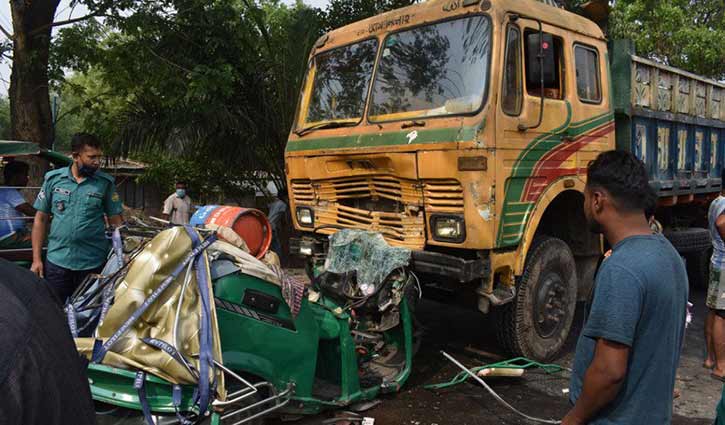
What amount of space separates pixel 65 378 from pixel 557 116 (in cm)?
448

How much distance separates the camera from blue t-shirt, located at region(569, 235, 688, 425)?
1.67m

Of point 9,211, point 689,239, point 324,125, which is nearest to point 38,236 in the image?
point 9,211

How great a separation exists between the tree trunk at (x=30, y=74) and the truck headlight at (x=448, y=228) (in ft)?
17.0

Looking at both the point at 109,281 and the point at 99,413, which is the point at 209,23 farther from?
the point at 99,413

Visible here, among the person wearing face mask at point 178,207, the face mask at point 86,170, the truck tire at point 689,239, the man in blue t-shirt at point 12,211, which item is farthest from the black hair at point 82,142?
the truck tire at point 689,239

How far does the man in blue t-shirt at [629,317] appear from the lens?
5.47 feet

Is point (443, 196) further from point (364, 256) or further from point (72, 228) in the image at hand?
point (72, 228)

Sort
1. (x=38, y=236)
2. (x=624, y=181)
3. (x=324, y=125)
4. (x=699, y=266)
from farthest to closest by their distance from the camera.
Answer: (x=699, y=266), (x=324, y=125), (x=38, y=236), (x=624, y=181)

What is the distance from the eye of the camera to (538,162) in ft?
15.2

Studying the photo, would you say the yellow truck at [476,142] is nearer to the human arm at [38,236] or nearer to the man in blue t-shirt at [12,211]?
the human arm at [38,236]

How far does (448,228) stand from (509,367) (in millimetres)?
1201

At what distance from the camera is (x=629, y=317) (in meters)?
1.65

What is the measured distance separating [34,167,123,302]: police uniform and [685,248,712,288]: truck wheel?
7.45 metres

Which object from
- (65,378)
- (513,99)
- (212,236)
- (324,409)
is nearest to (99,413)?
(212,236)
